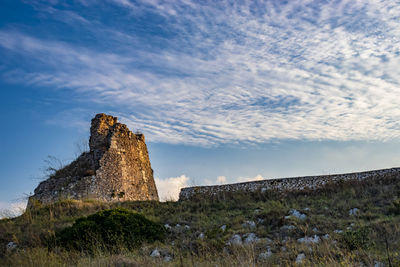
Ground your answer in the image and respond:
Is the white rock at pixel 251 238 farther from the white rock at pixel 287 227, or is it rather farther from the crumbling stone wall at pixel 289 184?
the crumbling stone wall at pixel 289 184

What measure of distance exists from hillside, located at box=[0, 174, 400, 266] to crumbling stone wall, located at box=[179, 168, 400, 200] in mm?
423

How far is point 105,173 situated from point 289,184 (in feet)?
34.9

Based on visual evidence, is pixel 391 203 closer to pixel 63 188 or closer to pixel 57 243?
pixel 57 243

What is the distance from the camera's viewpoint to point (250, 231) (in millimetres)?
11242

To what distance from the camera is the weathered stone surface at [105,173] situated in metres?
19.0

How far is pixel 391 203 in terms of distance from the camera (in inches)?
518

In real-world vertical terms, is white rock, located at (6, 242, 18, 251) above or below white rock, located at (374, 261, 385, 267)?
above

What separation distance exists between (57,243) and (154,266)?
5.72 meters

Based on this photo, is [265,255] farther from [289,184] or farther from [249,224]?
[289,184]

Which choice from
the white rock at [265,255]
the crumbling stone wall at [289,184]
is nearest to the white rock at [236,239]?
the white rock at [265,255]

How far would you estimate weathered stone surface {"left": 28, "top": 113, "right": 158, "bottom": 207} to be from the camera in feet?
62.2

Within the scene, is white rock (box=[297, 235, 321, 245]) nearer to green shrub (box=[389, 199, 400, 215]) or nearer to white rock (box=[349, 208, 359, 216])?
white rock (box=[349, 208, 359, 216])

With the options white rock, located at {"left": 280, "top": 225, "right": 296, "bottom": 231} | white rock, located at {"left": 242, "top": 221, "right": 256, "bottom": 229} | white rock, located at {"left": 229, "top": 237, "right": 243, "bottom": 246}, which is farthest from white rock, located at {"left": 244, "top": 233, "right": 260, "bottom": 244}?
white rock, located at {"left": 242, "top": 221, "right": 256, "bottom": 229}

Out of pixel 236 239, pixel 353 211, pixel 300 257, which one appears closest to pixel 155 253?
pixel 236 239
